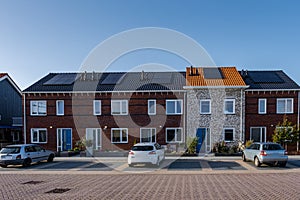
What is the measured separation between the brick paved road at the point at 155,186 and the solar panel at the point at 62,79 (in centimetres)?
1253

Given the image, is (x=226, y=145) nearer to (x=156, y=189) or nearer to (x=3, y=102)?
(x=156, y=189)

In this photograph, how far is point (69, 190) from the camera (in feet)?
29.5

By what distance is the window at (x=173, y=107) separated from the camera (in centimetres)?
2217

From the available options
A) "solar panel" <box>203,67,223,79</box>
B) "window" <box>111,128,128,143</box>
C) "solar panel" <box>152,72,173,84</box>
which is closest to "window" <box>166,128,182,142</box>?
"window" <box>111,128,128,143</box>

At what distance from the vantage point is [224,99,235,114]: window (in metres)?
21.5

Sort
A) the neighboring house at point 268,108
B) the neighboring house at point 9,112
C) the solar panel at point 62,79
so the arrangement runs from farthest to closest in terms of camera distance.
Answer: the neighboring house at point 9,112, the solar panel at point 62,79, the neighboring house at point 268,108

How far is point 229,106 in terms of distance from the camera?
21.6 m

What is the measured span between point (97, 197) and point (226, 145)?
15.6 metres

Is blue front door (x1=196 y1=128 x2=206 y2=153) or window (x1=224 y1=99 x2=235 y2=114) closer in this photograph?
window (x1=224 y1=99 x2=235 y2=114)

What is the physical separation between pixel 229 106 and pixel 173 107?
4797 millimetres

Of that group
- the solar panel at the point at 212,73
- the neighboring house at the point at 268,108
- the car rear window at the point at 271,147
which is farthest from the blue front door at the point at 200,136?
the car rear window at the point at 271,147

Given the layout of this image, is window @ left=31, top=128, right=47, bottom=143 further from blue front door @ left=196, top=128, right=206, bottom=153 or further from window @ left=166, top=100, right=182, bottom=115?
blue front door @ left=196, top=128, right=206, bottom=153

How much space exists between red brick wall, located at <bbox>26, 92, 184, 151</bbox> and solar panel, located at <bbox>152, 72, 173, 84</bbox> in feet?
5.82

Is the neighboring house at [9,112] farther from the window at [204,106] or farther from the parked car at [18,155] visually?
the window at [204,106]
